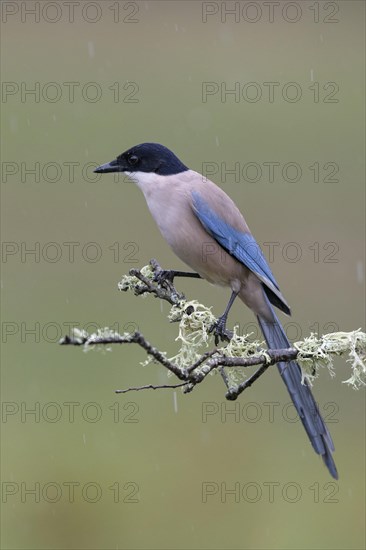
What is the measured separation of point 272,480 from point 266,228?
A: 440 cm

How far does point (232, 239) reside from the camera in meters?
4.92

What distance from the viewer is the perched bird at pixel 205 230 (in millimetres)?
4781

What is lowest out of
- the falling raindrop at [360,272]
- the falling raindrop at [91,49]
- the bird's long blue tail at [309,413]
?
the bird's long blue tail at [309,413]

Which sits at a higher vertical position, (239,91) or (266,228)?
(239,91)

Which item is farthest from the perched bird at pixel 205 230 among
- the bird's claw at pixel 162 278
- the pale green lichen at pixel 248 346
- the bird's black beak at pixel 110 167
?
the pale green lichen at pixel 248 346

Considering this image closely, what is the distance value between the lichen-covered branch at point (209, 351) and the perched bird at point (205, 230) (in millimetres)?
252

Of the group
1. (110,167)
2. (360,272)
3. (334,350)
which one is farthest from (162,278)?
(360,272)

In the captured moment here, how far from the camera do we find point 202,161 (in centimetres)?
1409

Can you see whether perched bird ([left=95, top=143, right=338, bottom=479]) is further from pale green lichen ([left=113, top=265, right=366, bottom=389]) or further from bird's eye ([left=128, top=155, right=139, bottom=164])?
pale green lichen ([left=113, top=265, right=366, bottom=389])

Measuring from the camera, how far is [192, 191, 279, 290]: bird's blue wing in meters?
4.83

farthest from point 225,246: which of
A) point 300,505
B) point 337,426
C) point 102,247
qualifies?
point 102,247

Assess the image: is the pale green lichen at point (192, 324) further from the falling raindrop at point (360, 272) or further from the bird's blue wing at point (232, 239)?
the falling raindrop at point (360, 272)

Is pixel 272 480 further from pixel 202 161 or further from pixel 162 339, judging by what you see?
pixel 202 161

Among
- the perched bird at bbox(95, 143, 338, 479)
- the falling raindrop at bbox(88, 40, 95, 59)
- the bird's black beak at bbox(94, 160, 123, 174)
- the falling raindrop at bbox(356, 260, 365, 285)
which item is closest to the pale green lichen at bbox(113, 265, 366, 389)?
the perched bird at bbox(95, 143, 338, 479)
